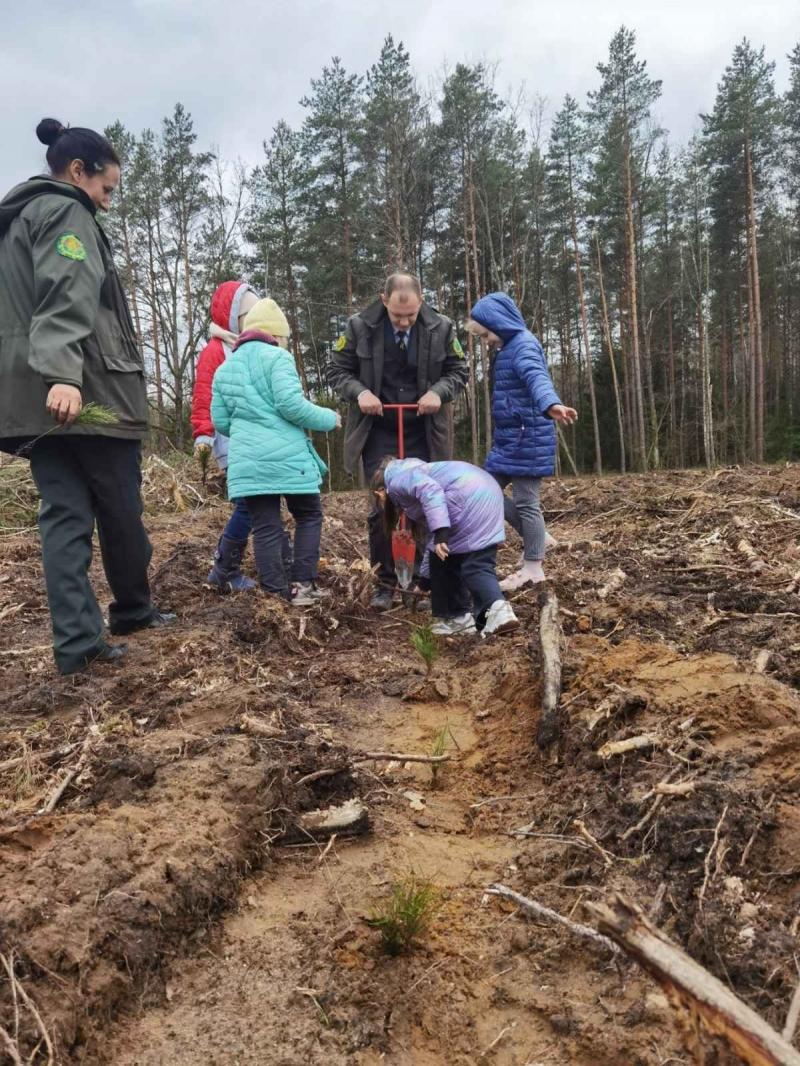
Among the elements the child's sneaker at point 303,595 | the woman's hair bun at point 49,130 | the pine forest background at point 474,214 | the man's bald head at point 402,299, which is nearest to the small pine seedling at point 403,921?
the child's sneaker at point 303,595

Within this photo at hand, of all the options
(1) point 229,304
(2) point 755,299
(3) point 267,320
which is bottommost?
(3) point 267,320

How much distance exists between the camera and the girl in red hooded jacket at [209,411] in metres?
5.06

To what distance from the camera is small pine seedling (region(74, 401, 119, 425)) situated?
3.28 metres

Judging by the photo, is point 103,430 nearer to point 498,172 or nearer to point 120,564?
point 120,564

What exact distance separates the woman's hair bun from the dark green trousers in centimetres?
141

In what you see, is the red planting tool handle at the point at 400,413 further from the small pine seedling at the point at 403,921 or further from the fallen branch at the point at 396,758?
the small pine seedling at the point at 403,921

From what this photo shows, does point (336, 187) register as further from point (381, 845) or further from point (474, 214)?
point (381, 845)

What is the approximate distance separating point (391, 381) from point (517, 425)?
927mm

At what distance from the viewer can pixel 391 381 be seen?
5262 mm

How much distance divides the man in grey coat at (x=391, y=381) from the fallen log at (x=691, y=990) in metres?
3.98

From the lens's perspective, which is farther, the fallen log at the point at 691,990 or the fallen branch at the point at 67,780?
the fallen branch at the point at 67,780

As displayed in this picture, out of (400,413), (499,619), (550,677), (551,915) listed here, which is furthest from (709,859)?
(400,413)

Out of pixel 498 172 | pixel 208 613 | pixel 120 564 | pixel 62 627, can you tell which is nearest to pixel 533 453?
pixel 208 613

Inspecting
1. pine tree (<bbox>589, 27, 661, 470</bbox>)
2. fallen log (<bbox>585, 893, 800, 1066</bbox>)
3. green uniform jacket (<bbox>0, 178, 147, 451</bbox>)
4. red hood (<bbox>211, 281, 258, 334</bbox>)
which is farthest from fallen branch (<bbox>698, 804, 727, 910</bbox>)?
pine tree (<bbox>589, 27, 661, 470</bbox>)
